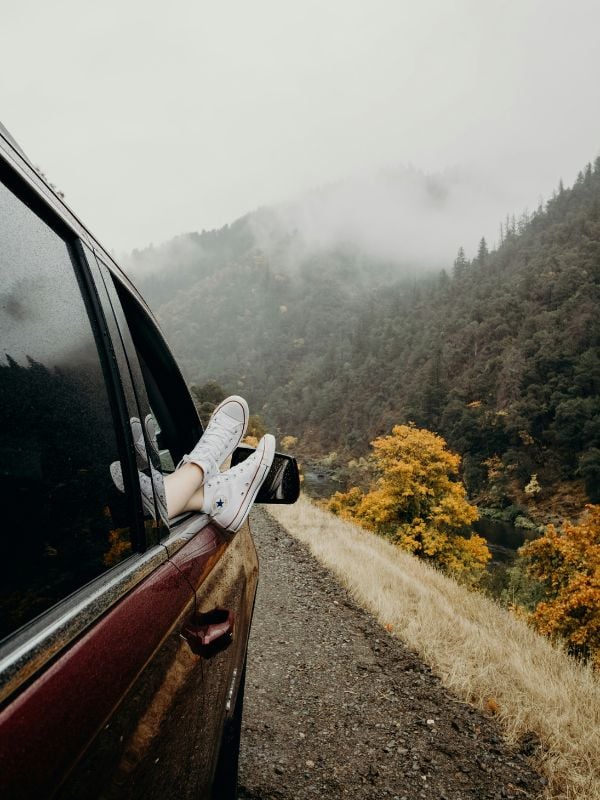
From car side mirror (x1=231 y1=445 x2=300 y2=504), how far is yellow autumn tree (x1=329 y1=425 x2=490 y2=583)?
21.3 metres

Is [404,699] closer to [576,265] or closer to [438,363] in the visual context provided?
[438,363]

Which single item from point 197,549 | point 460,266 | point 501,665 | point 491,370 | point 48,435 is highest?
point 460,266

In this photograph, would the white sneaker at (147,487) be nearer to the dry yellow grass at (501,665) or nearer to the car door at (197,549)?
the car door at (197,549)

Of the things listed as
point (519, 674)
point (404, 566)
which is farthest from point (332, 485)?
point (519, 674)

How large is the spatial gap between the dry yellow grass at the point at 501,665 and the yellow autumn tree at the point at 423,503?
1675 centimetres

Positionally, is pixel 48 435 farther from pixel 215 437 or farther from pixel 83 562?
pixel 215 437

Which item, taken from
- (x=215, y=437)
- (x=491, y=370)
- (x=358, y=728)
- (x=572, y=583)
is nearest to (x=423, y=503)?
(x=572, y=583)

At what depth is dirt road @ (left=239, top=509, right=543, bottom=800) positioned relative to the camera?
2504 millimetres

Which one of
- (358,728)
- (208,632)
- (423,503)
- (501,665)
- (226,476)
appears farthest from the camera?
(423,503)

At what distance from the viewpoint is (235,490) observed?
176 cm

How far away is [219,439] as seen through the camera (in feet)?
6.34

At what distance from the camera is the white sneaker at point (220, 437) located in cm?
175

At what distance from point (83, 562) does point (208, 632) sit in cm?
52

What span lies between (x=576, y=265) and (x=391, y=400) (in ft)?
120
